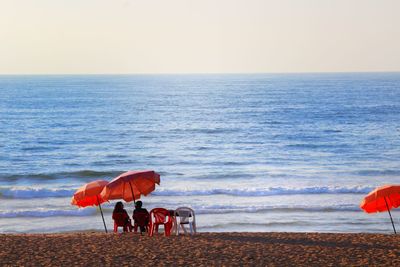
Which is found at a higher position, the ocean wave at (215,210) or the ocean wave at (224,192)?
the ocean wave at (215,210)

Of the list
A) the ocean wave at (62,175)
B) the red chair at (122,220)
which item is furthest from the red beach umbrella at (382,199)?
the ocean wave at (62,175)

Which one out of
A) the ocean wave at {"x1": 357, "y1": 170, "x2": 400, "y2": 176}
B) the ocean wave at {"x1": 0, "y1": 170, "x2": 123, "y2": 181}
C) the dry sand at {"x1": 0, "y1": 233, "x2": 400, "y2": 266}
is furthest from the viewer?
the ocean wave at {"x1": 0, "y1": 170, "x2": 123, "y2": 181}

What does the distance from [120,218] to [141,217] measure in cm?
87

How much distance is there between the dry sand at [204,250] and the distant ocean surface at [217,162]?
20.2 feet

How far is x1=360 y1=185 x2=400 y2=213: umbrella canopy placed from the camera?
54.6ft

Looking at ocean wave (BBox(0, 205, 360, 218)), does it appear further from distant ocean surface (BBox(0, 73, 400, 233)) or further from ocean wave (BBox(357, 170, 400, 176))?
ocean wave (BBox(357, 170, 400, 176))

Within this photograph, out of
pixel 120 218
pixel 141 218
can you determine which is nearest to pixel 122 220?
pixel 120 218

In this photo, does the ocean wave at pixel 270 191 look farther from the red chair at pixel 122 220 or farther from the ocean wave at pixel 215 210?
the red chair at pixel 122 220

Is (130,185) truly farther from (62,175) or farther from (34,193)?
(62,175)

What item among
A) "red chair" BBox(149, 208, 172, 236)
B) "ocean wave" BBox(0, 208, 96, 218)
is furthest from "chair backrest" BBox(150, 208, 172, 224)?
"ocean wave" BBox(0, 208, 96, 218)

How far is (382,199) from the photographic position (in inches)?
671

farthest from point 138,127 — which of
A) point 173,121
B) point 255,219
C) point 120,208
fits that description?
point 120,208

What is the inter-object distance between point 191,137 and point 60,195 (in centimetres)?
2571

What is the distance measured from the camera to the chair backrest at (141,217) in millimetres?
17000
